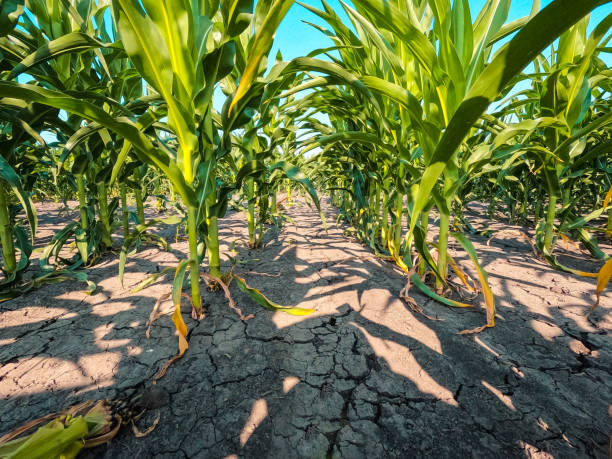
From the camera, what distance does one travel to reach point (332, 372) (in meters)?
0.79

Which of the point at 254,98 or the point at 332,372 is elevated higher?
the point at 254,98

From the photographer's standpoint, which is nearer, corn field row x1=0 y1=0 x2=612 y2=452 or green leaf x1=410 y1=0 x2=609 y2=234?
green leaf x1=410 y1=0 x2=609 y2=234

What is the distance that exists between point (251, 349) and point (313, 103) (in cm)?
138

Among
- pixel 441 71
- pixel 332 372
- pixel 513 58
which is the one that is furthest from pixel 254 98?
pixel 332 372

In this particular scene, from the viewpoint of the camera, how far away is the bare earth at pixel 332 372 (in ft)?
1.89

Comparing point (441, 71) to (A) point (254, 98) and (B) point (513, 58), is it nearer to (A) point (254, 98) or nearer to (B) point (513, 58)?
(B) point (513, 58)

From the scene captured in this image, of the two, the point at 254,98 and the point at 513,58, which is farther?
the point at 254,98

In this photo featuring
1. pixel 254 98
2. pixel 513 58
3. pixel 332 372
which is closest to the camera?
pixel 513 58

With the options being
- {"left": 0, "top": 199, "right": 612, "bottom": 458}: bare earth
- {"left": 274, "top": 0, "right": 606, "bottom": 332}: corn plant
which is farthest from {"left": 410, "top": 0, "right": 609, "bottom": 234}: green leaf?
{"left": 0, "top": 199, "right": 612, "bottom": 458}: bare earth

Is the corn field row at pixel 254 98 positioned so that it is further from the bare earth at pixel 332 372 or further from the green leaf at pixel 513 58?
the bare earth at pixel 332 372

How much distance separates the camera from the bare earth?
58cm

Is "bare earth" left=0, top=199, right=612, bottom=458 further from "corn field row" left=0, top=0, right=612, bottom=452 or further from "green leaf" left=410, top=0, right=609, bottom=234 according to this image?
"green leaf" left=410, top=0, right=609, bottom=234

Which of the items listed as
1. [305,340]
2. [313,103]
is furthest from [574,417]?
[313,103]

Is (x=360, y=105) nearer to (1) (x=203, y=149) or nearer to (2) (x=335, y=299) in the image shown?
(1) (x=203, y=149)
